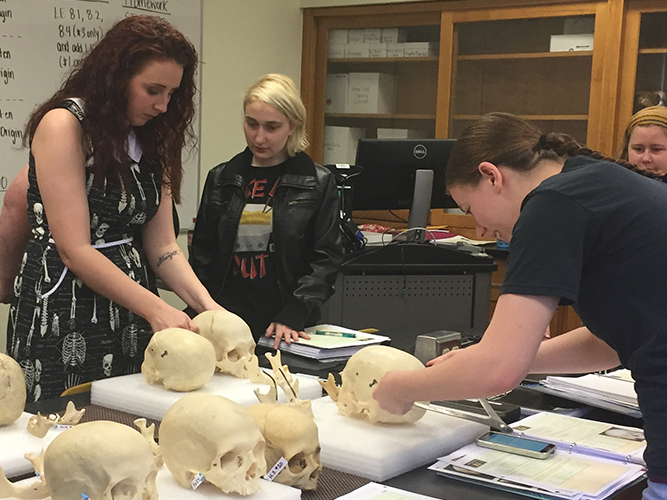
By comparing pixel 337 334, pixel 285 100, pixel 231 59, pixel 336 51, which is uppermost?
pixel 336 51

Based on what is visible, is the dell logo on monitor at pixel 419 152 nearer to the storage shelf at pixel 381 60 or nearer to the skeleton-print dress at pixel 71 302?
the storage shelf at pixel 381 60

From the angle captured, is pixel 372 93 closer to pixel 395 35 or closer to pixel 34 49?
pixel 395 35

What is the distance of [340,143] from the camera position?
477 cm

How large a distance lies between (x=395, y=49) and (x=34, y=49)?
203 centimetres

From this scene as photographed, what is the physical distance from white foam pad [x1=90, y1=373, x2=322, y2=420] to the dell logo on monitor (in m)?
1.90

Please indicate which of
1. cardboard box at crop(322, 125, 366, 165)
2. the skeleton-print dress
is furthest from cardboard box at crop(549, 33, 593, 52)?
the skeleton-print dress

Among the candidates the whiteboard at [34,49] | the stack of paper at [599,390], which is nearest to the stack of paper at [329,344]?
the stack of paper at [599,390]

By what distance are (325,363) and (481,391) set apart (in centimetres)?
75

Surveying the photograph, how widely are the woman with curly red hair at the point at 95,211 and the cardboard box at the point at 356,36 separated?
9.37 feet

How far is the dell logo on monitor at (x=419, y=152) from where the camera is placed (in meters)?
3.36

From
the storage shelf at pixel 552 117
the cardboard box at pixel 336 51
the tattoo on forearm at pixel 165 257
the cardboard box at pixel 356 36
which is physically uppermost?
the cardboard box at pixel 356 36

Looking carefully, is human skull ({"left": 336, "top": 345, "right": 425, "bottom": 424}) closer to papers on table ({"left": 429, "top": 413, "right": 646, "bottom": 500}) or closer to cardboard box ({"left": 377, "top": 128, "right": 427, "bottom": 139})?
papers on table ({"left": 429, "top": 413, "right": 646, "bottom": 500})

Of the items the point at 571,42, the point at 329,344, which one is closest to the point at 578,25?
the point at 571,42

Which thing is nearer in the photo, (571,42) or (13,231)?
(13,231)
